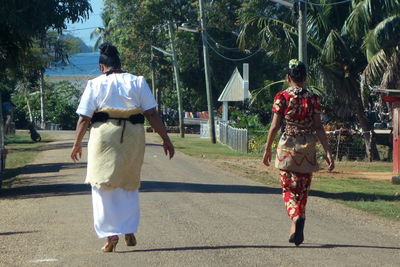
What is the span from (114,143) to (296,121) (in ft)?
6.42

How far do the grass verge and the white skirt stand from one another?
17.4 feet

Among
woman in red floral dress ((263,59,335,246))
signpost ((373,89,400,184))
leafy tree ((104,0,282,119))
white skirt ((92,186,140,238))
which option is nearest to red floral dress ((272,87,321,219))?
woman in red floral dress ((263,59,335,246))

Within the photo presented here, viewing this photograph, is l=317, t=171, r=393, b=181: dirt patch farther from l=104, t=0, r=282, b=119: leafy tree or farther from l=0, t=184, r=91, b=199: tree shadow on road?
l=104, t=0, r=282, b=119: leafy tree

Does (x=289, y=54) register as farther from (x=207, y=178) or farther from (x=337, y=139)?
(x=207, y=178)

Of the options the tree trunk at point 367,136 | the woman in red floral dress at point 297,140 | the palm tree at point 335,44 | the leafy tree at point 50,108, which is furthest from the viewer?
the leafy tree at point 50,108

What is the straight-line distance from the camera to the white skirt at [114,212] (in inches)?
320

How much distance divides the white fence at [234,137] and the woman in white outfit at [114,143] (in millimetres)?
24949

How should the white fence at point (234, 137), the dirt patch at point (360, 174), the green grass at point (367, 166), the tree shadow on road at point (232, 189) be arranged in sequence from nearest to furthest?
the tree shadow on road at point (232, 189), the dirt patch at point (360, 174), the green grass at point (367, 166), the white fence at point (234, 137)

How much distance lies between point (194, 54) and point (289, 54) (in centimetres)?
2816

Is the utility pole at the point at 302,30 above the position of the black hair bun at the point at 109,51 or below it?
above

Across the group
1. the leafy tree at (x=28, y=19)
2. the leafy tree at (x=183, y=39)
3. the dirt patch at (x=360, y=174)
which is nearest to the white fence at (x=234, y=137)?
the dirt patch at (x=360, y=174)

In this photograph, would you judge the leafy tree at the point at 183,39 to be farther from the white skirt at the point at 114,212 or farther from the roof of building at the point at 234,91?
the white skirt at the point at 114,212

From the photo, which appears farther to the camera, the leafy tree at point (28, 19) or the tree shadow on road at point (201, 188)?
the leafy tree at point (28, 19)

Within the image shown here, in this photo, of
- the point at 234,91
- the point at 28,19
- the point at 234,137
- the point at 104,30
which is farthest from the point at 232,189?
the point at 104,30
